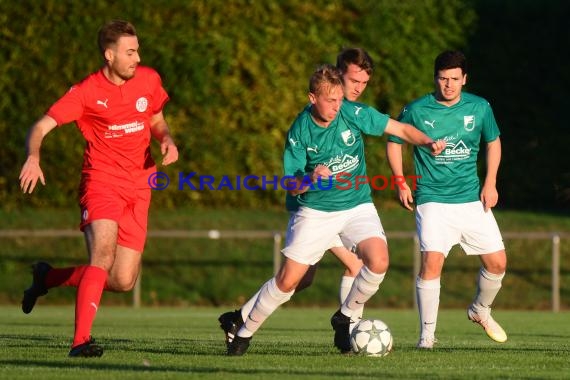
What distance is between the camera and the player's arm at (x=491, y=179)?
945cm

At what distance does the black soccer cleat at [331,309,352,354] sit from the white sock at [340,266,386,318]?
0.08m

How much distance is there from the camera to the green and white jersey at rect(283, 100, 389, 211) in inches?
329

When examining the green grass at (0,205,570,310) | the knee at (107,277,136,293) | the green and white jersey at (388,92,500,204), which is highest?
the green and white jersey at (388,92,500,204)

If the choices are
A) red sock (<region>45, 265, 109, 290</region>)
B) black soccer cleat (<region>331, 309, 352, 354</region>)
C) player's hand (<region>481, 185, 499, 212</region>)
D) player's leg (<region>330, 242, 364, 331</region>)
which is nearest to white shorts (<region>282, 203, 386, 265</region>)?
black soccer cleat (<region>331, 309, 352, 354</region>)

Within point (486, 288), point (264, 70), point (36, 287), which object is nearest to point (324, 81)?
point (486, 288)

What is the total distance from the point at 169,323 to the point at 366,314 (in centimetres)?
307

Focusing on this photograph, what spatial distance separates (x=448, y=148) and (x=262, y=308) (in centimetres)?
215

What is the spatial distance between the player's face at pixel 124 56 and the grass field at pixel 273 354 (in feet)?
6.28

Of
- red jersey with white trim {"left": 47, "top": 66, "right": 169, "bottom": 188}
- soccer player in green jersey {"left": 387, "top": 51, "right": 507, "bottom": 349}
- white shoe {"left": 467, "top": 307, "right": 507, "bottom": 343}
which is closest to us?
red jersey with white trim {"left": 47, "top": 66, "right": 169, "bottom": 188}

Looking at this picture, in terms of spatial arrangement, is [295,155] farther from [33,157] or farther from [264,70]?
[264,70]

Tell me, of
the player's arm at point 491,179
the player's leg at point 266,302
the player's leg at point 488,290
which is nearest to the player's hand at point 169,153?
the player's leg at point 266,302

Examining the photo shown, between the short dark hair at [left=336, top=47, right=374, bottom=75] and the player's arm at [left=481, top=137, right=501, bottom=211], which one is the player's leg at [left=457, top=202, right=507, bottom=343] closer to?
the player's arm at [left=481, top=137, right=501, bottom=211]

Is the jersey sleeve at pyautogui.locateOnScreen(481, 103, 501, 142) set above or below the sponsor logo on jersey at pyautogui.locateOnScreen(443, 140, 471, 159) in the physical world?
above

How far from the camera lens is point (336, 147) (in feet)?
27.6
